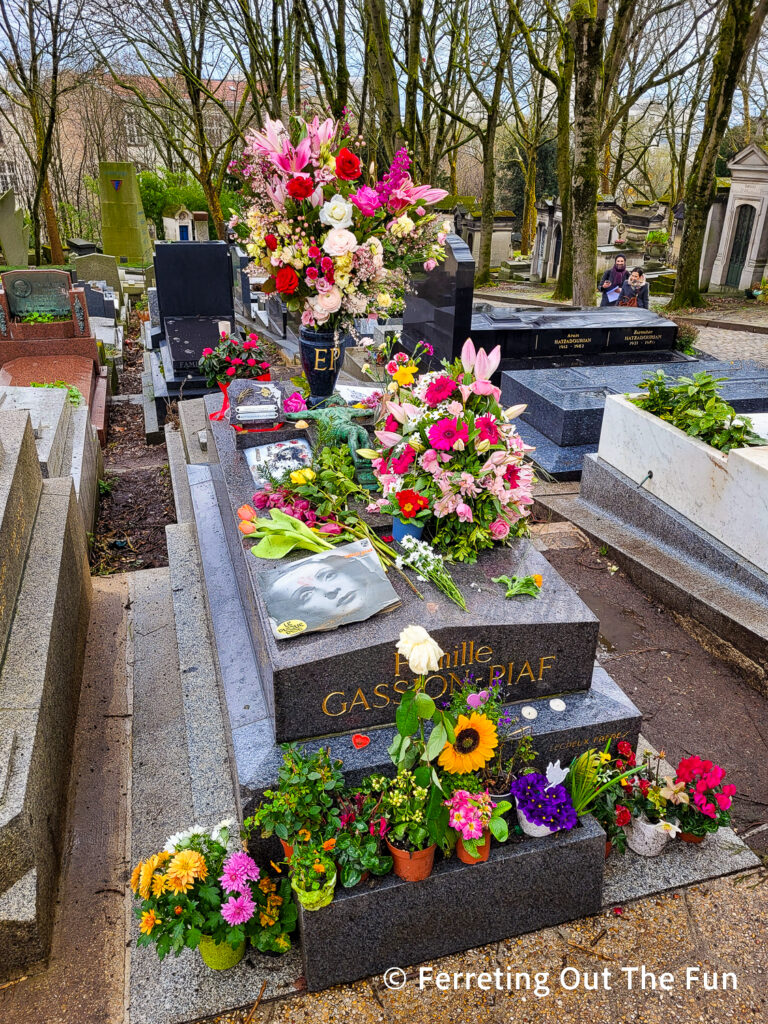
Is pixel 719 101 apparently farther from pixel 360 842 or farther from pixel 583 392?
pixel 360 842

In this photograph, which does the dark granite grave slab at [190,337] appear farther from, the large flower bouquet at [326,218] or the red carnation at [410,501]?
the red carnation at [410,501]

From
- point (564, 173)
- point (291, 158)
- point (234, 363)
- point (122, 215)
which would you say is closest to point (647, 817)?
point (291, 158)

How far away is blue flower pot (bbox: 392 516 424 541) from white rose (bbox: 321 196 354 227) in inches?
68.4

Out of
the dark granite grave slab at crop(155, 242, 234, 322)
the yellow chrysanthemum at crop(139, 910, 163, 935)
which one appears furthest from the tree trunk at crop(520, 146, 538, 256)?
the yellow chrysanthemum at crop(139, 910, 163, 935)

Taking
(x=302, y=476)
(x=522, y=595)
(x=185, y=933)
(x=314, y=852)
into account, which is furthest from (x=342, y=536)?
(x=185, y=933)

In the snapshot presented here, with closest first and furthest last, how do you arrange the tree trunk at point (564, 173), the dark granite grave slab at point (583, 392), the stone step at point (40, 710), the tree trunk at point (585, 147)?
the stone step at point (40, 710), the dark granite grave slab at point (583, 392), the tree trunk at point (585, 147), the tree trunk at point (564, 173)

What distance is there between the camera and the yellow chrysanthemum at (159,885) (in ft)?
8.26

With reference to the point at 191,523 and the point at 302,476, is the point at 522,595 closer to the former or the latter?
the point at 302,476

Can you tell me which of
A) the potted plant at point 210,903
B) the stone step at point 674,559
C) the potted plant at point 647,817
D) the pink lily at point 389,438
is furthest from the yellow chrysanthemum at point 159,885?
the stone step at point 674,559

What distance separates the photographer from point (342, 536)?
3.48m

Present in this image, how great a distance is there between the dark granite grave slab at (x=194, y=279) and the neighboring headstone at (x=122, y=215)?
15517 mm

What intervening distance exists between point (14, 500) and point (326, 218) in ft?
7.46

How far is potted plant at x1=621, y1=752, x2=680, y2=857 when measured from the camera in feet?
10.0

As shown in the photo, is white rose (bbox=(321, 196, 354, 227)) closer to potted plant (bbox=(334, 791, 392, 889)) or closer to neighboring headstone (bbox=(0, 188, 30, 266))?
potted plant (bbox=(334, 791, 392, 889))
